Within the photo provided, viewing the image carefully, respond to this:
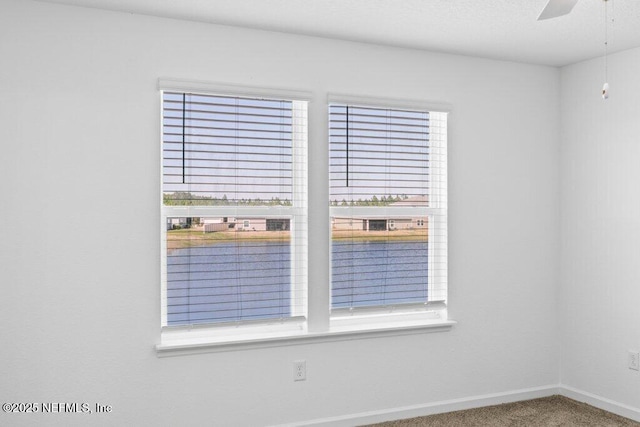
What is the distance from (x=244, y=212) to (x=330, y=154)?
26.1 inches

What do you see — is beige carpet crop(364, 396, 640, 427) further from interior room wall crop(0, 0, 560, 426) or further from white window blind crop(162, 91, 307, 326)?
white window blind crop(162, 91, 307, 326)

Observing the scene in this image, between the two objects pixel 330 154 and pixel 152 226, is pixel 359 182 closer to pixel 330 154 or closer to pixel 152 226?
pixel 330 154

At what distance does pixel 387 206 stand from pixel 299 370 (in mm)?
1191

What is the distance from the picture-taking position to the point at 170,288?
3244 millimetres

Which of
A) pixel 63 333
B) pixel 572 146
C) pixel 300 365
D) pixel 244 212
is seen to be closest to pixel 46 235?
pixel 63 333

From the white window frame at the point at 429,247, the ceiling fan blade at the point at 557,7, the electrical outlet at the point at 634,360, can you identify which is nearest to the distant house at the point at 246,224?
the white window frame at the point at 429,247

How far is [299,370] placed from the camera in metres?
3.47

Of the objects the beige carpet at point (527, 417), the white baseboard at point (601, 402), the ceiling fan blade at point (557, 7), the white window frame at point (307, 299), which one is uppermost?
the ceiling fan blade at point (557, 7)

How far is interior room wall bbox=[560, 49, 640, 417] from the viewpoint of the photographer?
12.4ft

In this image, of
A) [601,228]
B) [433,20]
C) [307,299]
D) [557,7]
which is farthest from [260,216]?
[601,228]

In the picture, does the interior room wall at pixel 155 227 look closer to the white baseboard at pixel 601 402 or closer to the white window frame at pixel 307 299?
the white window frame at pixel 307 299

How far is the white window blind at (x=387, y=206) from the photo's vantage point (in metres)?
3.64

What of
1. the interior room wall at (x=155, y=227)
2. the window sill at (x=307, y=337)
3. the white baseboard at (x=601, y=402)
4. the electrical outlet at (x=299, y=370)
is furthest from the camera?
the white baseboard at (x=601, y=402)

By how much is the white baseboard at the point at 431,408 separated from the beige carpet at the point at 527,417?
0.04m
